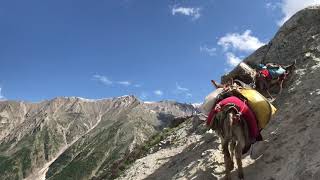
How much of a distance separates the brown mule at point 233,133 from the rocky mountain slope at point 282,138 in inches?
30.6

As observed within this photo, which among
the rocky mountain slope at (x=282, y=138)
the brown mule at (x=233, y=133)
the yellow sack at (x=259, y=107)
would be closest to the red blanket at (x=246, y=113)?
the brown mule at (x=233, y=133)

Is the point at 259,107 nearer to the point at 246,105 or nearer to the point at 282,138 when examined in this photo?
the point at 246,105

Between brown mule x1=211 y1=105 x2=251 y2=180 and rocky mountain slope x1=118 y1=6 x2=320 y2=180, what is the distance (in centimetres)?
78

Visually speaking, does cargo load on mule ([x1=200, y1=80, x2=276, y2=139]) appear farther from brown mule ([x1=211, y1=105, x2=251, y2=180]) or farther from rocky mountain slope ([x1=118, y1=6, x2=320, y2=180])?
rocky mountain slope ([x1=118, y1=6, x2=320, y2=180])

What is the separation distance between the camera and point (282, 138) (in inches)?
661

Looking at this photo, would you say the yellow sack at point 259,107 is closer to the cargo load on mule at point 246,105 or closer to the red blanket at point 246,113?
the cargo load on mule at point 246,105

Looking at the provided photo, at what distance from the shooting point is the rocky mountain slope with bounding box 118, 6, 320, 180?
14.5 m

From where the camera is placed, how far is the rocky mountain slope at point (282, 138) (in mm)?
14539

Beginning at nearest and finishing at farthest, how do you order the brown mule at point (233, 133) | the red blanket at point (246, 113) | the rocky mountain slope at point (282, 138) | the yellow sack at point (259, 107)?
1. the brown mule at point (233, 133)
2. the rocky mountain slope at point (282, 138)
3. the red blanket at point (246, 113)
4. the yellow sack at point (259, 107)

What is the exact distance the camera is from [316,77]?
68.0ft

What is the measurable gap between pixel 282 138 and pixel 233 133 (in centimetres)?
308

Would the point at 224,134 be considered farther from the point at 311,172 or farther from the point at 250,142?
the point at 311,172

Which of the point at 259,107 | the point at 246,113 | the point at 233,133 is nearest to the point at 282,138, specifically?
the point at 259,107

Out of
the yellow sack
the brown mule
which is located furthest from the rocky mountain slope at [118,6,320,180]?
the yellow sack
